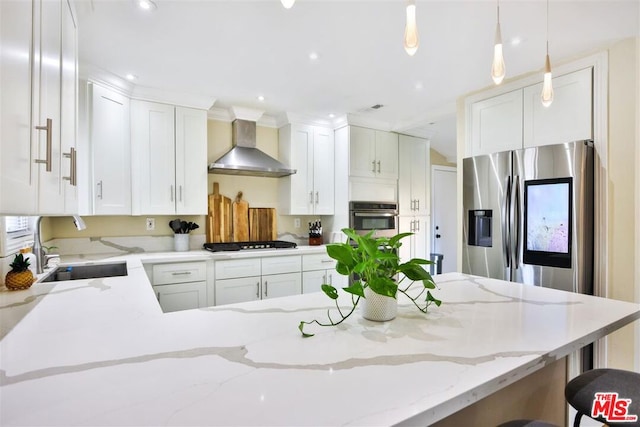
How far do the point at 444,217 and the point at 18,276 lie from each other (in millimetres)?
5170

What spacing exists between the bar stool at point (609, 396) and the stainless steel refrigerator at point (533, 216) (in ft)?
3.91

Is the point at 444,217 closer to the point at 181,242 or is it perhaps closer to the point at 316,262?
the point at 316,262

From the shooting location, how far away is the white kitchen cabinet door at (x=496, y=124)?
8.59ft

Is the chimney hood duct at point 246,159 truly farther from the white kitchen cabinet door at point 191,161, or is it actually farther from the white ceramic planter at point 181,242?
the white ceramic planter at point 181,242

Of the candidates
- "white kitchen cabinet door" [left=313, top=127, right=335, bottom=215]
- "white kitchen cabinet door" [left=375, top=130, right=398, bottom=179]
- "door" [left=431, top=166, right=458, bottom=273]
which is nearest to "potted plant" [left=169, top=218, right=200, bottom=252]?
"white kitchen cabinet door" [left=313, top=127, right=335, bottom=215]

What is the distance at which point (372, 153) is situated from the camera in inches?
154

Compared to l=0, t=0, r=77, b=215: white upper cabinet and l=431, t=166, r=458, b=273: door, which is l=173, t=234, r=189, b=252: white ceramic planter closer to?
l=0, t=0, r=77, b=215: white upper cabinet

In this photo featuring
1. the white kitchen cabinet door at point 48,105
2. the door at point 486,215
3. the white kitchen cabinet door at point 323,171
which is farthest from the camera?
the white kitchen cabinet door at point 323,171

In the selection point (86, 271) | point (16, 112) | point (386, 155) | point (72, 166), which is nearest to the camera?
point (16, 112)

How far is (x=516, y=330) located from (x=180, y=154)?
3.01 meters

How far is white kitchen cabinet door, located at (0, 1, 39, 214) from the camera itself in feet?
2.30

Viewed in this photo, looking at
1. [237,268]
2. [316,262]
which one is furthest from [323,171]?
[237,268]

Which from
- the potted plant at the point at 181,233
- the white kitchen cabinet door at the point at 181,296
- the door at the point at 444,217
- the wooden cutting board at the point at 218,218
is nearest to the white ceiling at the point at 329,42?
the wooden cutting board at the point at 218,218

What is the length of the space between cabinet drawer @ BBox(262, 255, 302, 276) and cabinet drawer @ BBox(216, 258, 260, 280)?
0.08m
